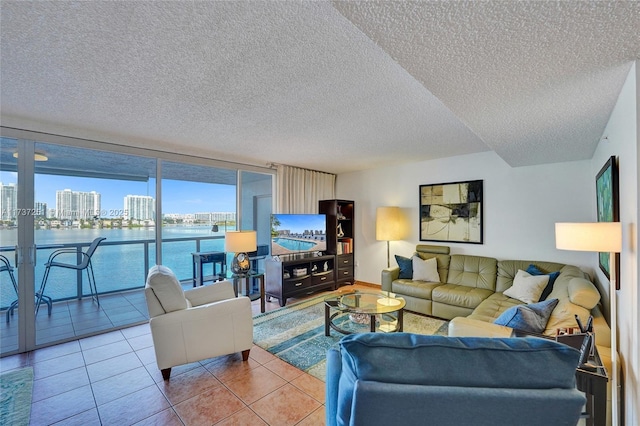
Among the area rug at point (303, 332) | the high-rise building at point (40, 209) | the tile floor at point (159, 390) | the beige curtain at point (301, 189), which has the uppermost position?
the beige curtain at point (301, 189)

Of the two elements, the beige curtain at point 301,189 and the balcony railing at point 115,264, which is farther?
the beige curtain at point 301,189

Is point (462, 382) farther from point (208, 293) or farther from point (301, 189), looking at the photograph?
point (301, 189)

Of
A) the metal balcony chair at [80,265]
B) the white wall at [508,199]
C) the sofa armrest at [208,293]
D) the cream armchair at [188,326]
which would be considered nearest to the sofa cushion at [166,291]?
the cream armchair at [188,326]

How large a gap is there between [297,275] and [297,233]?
731mm

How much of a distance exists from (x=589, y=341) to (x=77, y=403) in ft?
11.3

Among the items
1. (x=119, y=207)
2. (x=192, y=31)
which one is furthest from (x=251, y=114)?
(x=119, y=207)

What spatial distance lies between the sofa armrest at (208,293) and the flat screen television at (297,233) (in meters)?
1.40

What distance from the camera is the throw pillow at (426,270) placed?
12.9 feet

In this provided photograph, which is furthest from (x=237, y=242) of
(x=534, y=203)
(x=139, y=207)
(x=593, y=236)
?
(x=534, y=203)

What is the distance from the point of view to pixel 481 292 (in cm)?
339

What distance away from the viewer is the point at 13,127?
106 inches

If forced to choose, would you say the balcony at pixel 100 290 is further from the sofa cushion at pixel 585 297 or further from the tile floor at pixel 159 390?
the sofa cushion at pixel 585 297

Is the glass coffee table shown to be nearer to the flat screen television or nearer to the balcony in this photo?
the flat screen television

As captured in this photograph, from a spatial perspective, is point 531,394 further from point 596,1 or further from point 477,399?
point 596,1
